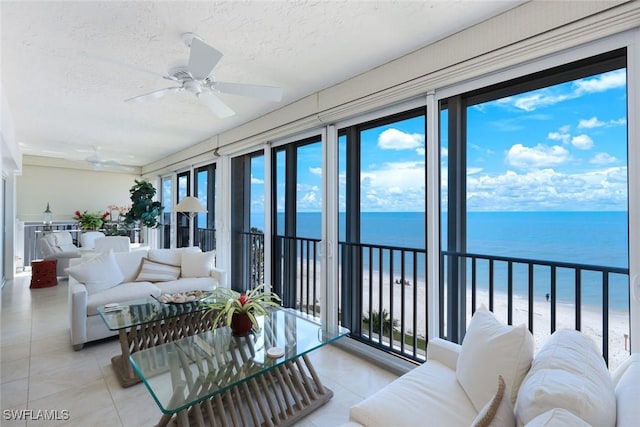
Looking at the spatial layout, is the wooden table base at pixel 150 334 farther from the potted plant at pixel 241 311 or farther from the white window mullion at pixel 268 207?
the white window mullion at pixel 268 207

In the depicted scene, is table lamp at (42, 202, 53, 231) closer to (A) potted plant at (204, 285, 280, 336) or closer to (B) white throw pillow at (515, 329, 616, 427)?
(A) potted plant at (204, 285, 280, 336)

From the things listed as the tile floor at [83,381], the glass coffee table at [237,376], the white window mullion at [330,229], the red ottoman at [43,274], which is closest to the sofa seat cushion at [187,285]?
the tile floor at [83,381]

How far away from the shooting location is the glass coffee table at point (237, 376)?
1.53m

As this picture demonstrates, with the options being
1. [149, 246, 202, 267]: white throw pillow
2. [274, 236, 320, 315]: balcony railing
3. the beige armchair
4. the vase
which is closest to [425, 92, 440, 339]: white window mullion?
the vase

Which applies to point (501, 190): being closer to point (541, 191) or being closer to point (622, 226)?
point (541, 191)

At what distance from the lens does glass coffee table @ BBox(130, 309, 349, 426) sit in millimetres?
1533

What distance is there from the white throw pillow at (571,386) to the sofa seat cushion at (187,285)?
10.1 ft

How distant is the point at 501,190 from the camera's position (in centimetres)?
227

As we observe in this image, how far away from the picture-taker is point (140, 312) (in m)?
2.60

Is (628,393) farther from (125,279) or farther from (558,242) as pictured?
(125,279)

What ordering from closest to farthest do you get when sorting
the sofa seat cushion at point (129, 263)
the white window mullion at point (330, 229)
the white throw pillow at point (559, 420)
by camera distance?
the white throw pillow at point (559, 420), the white window mullion at point (330, 229), the sofa seat cushion at point (129, 263)

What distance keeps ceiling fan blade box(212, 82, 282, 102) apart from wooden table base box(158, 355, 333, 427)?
185cm

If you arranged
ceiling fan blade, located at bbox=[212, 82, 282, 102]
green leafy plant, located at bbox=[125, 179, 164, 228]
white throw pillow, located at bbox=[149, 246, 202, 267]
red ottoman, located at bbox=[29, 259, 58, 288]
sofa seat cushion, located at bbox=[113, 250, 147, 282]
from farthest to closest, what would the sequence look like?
green leafy plant, located at bbox=[125, 179, 164, 228] → red ottoman, located at bbox=[29, 259, 58, 288] → white throw pillow, located at bbox=[149, 246, 202, 267] → sofa seat cushion, located at bbox=[113, 250, 147, 282] → ceiling fan blade, located at bbox=[212, 82, 282, 102]

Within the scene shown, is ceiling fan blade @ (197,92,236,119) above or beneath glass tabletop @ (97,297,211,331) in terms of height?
above
